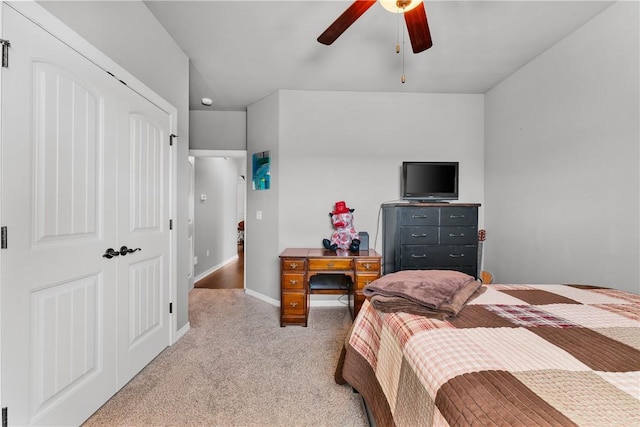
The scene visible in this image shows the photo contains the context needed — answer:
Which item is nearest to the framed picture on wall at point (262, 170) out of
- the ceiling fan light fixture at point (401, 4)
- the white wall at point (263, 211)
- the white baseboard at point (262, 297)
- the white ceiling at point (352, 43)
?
the white wall at point (263, 211)

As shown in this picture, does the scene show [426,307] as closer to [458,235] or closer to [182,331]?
[458,235]

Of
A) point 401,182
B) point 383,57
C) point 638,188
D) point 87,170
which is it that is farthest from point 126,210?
point 638,188

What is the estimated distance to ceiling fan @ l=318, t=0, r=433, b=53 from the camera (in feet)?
4.61

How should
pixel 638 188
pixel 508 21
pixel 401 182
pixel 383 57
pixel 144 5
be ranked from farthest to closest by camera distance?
pixel 401 182
pixel 383 57
pixel 508 21
pixel 144 5
pixel 638 188

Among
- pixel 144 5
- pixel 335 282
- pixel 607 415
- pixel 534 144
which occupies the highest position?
pixel 144 5

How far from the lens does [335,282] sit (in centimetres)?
334

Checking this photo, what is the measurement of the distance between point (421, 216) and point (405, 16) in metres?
1.93

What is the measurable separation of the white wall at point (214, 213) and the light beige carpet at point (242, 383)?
211cm

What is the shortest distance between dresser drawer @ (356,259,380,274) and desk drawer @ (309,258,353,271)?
85 mm

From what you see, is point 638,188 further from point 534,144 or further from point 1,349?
point 1,349

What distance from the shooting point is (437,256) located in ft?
9.63

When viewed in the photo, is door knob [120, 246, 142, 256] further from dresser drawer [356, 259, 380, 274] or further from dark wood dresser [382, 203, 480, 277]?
dark wood dresser [382, 203, 480, 277]

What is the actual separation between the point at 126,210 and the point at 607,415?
87.8 inches

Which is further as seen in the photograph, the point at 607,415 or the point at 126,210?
the point at 126,210
